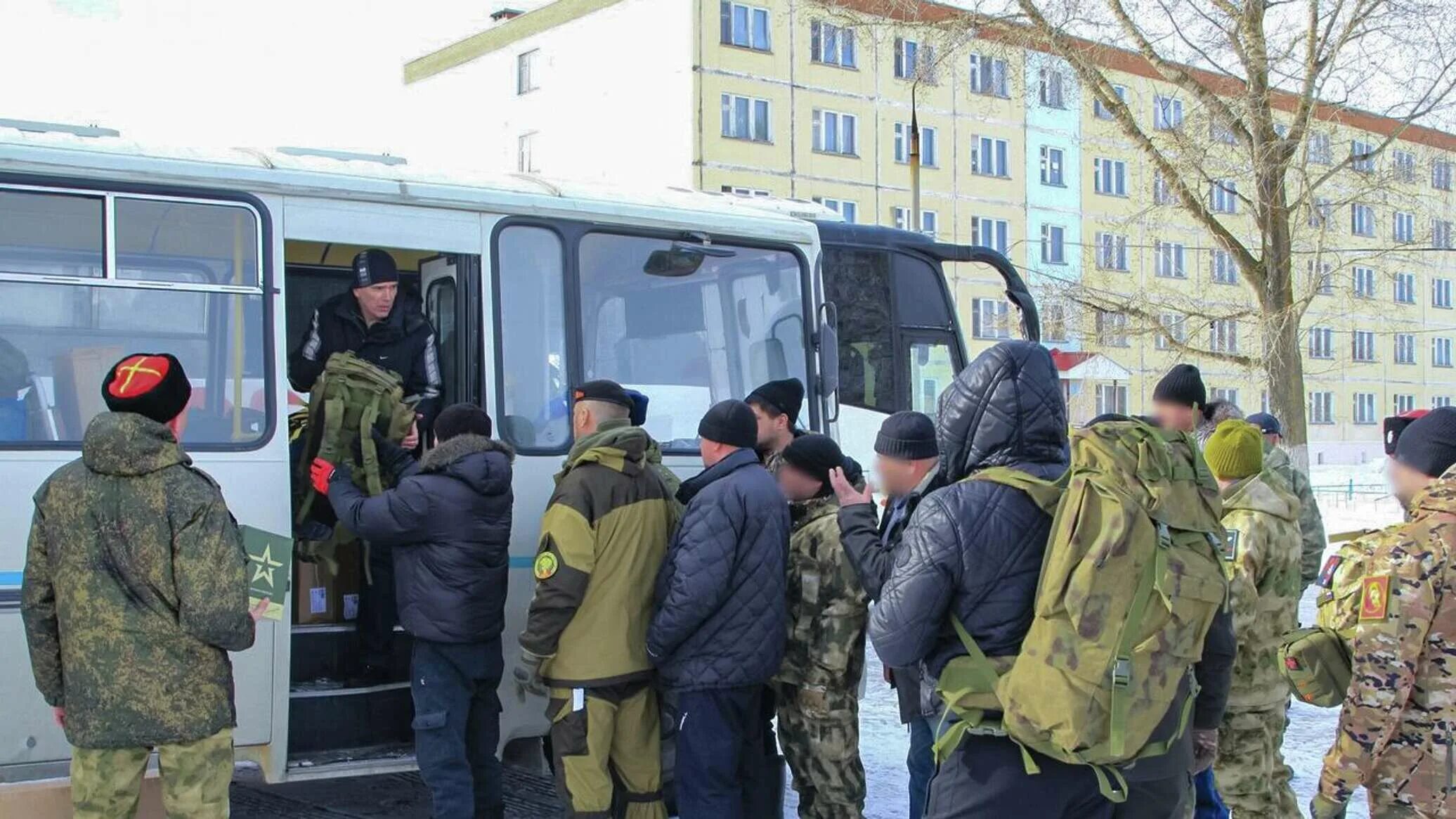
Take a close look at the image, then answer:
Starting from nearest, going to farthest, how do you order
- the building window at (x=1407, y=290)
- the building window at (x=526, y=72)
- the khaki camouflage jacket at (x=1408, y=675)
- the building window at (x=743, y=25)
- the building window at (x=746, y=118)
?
1. the khaki camouflage jacket at (x=1408, y=675)
2. the building window at (x=743, y=25)
3. the building window at (x=746, y=118)
4. the building window at (x=526, y=72)
5. the building window at (x=1407, y=290)

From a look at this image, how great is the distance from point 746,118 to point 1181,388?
35.0m

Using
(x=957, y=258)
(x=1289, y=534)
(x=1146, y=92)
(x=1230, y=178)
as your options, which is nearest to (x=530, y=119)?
(x=1146, y=92)

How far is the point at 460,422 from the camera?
19.0 feet

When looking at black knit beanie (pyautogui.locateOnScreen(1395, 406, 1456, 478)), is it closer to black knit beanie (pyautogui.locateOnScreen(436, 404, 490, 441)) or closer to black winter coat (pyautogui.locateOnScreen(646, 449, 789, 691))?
black winter coat (pyautogui.locateOnScreen(646, 449, 789, 691))

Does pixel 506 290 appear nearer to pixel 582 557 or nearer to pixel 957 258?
pixel 582 557

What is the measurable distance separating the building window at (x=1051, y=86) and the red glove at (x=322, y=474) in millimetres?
13670

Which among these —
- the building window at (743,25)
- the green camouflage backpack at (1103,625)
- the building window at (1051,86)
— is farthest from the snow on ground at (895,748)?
the building window at (743,25)

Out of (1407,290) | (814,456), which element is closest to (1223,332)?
(814,456)

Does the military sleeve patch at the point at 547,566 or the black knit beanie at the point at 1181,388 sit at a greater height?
the black knit beanie at the point at 1181,388

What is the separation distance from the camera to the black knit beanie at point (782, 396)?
21.2 ft

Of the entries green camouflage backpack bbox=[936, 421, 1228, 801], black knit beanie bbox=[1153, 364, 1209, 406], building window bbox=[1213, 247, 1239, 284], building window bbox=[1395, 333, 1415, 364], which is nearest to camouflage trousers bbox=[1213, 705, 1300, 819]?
black knit beanie bbox=[1153, 364, 1209, 406]

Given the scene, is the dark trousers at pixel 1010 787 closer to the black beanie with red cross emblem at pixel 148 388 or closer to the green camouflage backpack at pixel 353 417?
the black beanie with red cross emblem at pixel 148 388

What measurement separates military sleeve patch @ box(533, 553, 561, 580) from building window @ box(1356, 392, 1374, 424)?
188 ft

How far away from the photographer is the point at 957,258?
8.88 metres
